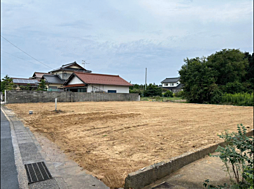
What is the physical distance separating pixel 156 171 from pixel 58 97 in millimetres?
17133

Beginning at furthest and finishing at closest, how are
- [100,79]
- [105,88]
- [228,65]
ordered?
[100,79], [105,88], [228,65]

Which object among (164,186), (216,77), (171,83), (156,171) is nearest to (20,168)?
(156,171)

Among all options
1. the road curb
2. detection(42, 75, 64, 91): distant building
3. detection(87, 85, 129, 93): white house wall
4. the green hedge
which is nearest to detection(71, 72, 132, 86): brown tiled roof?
detection(87, 85, 129, 93): white house wall

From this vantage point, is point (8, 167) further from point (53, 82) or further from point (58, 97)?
point (53, 82)

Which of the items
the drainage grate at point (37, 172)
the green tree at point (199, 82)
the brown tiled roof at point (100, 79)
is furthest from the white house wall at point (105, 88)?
the drainage grate at point (37, 172)

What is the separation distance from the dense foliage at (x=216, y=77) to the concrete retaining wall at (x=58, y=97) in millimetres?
7211

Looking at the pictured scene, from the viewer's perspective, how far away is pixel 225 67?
19.5m

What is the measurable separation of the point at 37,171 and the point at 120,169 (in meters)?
1.26

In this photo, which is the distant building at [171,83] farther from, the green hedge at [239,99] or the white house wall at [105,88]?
the green hedge at [239,99]

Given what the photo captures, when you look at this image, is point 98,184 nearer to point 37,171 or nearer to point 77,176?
point 77,176

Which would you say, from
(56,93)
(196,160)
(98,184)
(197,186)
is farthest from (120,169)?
(56,93)

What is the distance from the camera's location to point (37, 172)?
9.04ft

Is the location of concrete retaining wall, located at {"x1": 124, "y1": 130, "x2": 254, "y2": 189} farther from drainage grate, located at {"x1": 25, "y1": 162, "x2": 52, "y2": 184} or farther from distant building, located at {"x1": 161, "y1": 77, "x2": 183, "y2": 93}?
distant building, located at {"x1": 161, "y1": 77, "x2": 183, "y2": 93}

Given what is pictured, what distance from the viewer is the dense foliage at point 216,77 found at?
755 inches
